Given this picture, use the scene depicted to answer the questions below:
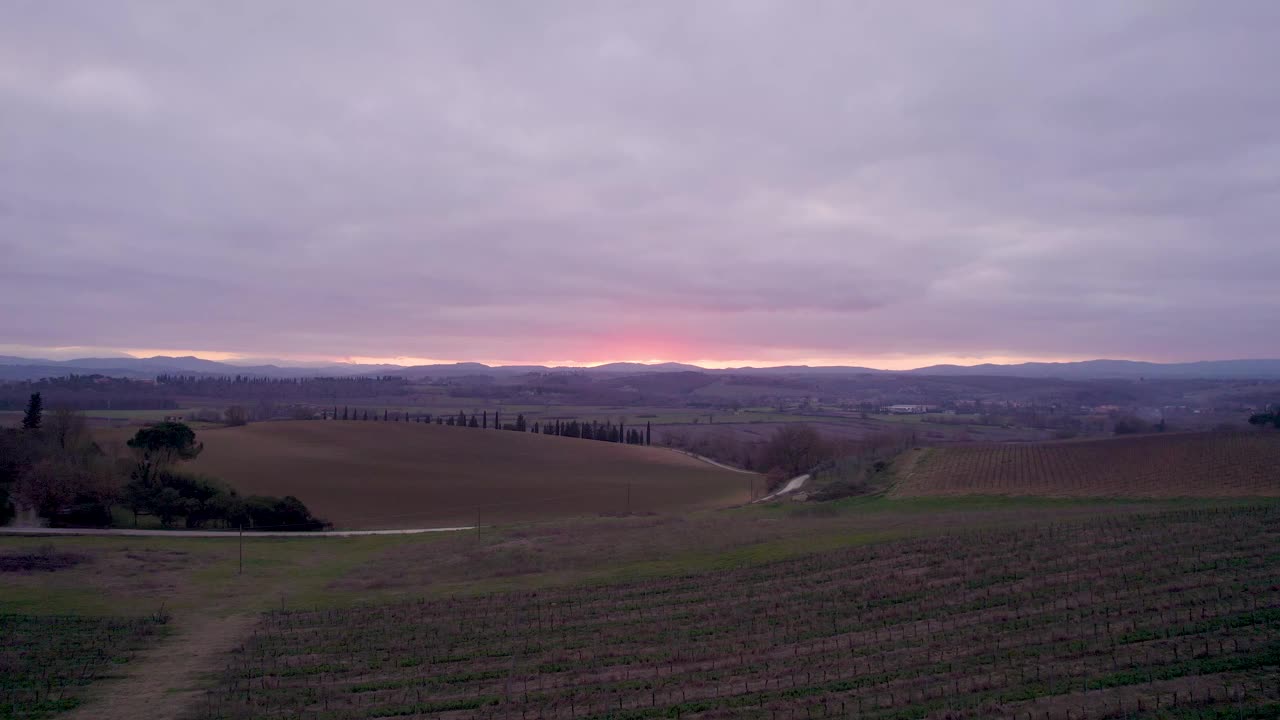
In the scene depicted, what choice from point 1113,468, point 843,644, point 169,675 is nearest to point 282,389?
point 1113,468

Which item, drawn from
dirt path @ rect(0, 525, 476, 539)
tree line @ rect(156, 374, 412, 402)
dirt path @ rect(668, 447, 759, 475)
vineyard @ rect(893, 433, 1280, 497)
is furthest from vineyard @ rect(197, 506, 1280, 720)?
tree line @ rect(156, 374, 412, 402)

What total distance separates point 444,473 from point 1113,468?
47034 millimetres

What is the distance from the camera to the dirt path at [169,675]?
13.5 m

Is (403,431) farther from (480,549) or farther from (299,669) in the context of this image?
(299,669)

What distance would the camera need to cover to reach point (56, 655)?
1642cm

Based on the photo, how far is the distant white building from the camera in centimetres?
13475

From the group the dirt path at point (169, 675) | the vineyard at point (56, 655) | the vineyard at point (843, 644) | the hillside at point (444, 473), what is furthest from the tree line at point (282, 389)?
the vineyard at point (843, 644)

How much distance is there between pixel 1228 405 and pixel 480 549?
108 metres

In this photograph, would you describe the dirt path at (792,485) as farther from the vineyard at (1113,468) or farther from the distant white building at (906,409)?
the distant white building at (906,409)

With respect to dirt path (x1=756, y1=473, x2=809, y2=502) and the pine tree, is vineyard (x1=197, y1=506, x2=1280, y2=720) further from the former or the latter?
the pine tree

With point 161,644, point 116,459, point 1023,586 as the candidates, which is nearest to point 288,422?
point 116,459

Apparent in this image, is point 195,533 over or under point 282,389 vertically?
under

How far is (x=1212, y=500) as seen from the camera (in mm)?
33969

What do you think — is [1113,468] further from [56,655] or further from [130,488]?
[130,488]
